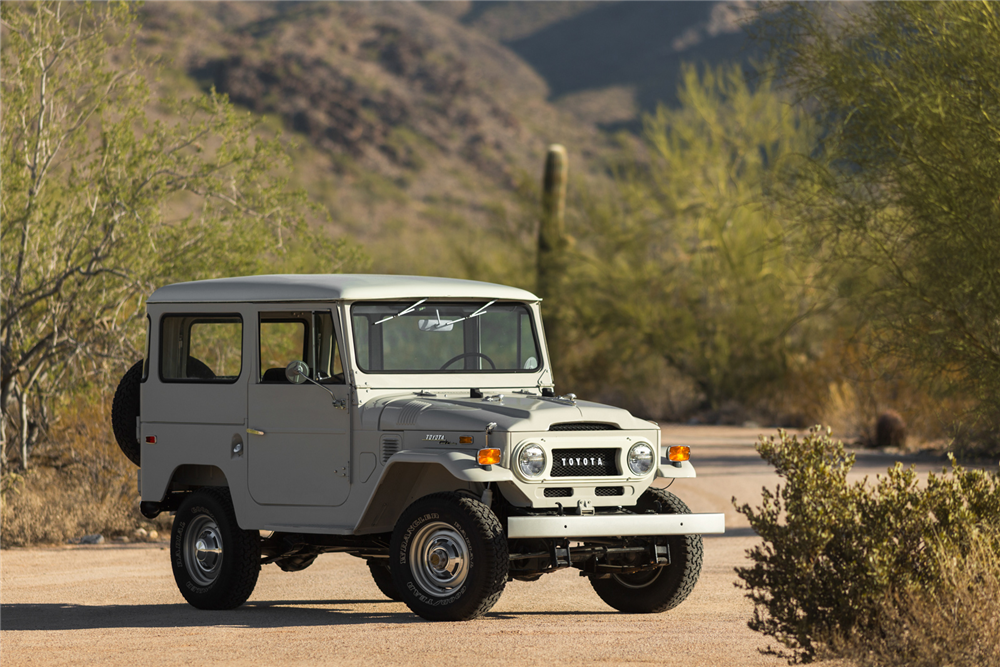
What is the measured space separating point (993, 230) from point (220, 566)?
7.53 m

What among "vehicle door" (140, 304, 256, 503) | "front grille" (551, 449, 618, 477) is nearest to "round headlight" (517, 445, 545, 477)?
"front grille" (551, 449, 618, 477)

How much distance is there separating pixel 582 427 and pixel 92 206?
903 cm

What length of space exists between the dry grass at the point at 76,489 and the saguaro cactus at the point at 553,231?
17550 mm

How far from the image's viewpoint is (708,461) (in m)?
22.3

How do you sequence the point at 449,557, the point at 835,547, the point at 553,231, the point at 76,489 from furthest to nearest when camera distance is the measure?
the point at 553,231 < the point at 76,489 < the point at 449,557 < the point at 835,547

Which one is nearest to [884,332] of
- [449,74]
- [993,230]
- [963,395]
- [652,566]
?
[963,395]

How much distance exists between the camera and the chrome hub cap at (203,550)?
9.57m

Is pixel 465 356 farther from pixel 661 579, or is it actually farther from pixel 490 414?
pixel 661 579

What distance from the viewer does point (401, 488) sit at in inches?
352

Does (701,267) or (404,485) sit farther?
(701,267)

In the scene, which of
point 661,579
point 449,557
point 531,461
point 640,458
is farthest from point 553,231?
point 449,557

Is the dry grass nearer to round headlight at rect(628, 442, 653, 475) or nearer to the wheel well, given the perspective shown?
the wheel well

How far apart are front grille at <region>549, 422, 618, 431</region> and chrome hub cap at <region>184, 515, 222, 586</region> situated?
263cm

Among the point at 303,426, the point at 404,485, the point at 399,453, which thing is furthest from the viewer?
the point at 303,426
